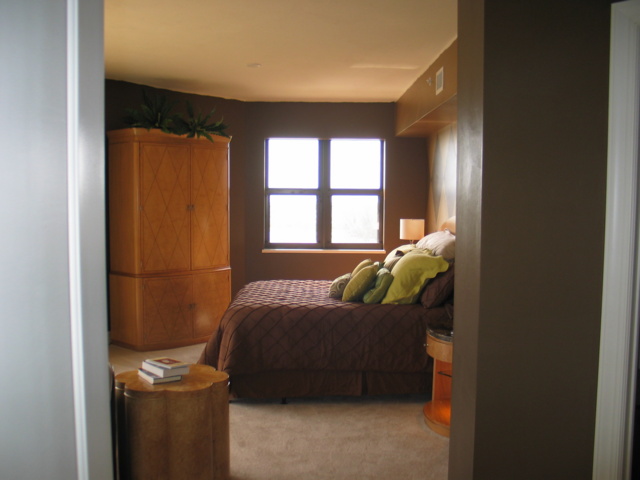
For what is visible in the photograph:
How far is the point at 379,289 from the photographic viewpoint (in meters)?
3.76

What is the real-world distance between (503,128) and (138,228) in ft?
13.0

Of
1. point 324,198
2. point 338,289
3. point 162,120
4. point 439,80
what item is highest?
point 439,80

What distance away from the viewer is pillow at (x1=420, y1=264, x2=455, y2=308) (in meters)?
3.59

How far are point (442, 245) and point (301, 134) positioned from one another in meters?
3.07

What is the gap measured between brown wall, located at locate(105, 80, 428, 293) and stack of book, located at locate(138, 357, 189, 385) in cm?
400

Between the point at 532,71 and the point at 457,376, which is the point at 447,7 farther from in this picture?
the point at 457,376

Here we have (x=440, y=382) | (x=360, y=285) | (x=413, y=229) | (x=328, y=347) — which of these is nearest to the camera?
(x=440, y=382)

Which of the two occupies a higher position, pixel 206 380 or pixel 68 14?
pixel 68 14

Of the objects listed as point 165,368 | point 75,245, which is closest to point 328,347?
point 165,368

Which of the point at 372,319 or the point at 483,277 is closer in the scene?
the point at 483,277

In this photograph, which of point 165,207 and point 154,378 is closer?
point 154,378

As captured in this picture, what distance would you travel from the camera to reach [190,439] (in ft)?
7.40

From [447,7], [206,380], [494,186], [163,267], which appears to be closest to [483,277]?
[494,186]

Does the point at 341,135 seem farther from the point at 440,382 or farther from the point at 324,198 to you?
the point at 440,382
